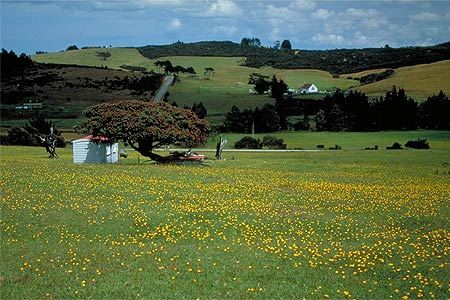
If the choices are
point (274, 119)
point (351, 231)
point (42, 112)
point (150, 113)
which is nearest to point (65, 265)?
point (351, 231)

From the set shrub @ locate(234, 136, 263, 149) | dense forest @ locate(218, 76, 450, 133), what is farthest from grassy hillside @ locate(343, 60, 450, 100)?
shrub @ locate(234, 136, 263, 149)

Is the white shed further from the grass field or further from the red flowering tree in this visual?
the grass field

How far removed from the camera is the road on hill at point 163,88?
442 ft

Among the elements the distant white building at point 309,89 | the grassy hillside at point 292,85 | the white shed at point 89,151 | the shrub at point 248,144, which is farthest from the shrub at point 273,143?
the distant white building at point 309,89

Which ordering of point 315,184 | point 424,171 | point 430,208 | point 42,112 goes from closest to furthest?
point 430,208 → point 315,184 → point 424,171 → point 42,112

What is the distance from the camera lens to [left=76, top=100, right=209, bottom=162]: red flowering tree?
143 ft

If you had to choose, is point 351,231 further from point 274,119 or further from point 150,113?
point 274,119

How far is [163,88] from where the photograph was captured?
15000 cm

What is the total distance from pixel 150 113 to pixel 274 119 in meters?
67.6

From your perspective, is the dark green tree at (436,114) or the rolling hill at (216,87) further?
the rolling hill at (216,87)

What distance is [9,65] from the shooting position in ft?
545

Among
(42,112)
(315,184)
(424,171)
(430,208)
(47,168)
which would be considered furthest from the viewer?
(42,112)

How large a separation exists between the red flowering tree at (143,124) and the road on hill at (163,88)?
279 feet

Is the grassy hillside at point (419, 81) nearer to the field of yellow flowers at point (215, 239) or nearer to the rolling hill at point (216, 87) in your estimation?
the rolling hill at point (216, 87)
